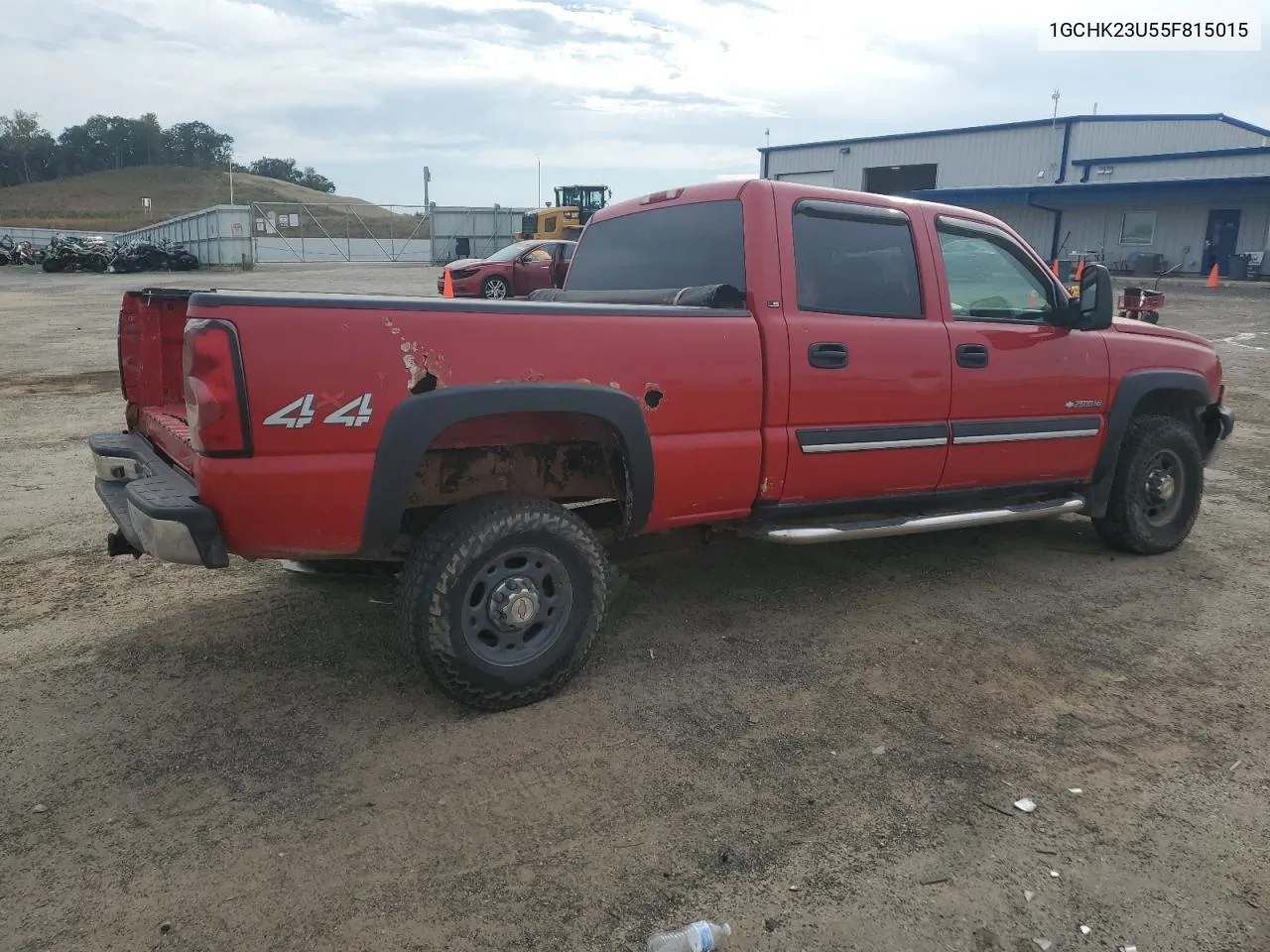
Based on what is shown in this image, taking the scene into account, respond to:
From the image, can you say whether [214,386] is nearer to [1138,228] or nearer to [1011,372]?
[1011,372]

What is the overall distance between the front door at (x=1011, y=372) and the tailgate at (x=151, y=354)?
351cm

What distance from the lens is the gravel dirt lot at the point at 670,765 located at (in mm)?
2453

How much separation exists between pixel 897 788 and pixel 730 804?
1.83 ft

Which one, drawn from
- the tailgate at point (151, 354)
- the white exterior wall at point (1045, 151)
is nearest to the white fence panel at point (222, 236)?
the white exterior wall at point (1045, 151)

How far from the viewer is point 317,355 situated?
2.97 m

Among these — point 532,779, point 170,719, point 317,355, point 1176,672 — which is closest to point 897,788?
point 532,779

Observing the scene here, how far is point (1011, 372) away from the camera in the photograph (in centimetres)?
461

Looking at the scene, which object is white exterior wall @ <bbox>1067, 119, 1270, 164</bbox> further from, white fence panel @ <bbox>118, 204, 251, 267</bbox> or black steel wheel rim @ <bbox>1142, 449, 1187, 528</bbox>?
black steel wheel rim @ <bbox>1142, 449, 1187, 528</bbox>

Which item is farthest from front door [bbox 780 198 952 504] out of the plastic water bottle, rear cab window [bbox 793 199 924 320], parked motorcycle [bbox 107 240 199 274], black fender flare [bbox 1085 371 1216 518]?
parked motorcycle [bbox 107 240 199 274]

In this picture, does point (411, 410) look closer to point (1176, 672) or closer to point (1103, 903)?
point (1103, 903)

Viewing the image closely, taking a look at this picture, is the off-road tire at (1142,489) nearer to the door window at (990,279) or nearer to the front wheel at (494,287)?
the door window at (990,279)

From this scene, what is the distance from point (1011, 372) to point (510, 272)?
16610mm

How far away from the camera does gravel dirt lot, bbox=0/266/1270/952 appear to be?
8.05 feet

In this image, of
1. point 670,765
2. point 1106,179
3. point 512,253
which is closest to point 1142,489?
point 670,765
